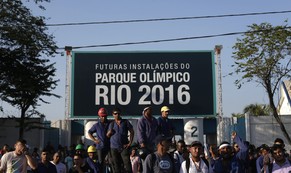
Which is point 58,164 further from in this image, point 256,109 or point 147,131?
point 256,109

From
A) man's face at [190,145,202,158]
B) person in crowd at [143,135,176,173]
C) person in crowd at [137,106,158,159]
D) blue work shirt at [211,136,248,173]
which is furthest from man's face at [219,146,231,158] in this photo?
person in crowd at [143,135,176,173]

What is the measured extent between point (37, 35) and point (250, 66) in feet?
41.8

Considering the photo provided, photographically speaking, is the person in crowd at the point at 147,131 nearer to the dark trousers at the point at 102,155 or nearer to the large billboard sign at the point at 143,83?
the dark trousers at the point at 102,155

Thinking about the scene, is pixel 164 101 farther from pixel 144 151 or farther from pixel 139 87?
pixel 144 151

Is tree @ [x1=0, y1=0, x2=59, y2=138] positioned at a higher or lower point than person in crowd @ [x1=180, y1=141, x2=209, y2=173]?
higher

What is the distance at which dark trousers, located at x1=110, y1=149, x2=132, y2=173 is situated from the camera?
36.5 ft

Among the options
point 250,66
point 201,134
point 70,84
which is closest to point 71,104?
point 70,84

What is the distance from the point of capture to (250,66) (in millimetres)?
28266

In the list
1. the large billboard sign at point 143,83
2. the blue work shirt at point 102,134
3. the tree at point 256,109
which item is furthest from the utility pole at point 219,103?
the tree at point 256,109

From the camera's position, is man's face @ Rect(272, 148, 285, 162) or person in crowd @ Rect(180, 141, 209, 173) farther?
man's face @ Rect(272, 148, 285, 162)

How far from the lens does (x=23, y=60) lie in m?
27.4

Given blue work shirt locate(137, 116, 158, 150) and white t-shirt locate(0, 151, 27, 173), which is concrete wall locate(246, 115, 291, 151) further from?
white t-shirt locate(0, 151, 27, 173)

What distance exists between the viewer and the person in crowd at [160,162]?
304 inches

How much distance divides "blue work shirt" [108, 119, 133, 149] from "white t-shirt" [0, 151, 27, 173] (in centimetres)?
239
